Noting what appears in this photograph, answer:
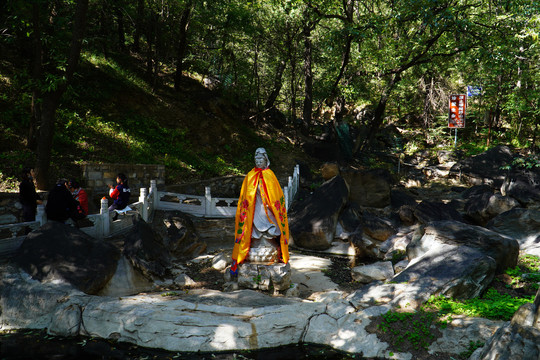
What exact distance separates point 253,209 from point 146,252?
2839 mm

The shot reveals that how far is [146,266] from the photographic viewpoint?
7879 mm

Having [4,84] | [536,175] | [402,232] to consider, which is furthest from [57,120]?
[536,175]

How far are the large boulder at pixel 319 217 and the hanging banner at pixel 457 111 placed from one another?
50.6ft

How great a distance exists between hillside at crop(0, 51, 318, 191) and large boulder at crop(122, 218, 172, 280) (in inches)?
224

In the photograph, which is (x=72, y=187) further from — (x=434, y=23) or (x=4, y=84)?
(x=434, y=23)

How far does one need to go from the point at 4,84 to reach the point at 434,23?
Answer: 16666 mm

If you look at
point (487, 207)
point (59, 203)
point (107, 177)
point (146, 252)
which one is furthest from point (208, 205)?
point (487, 207)

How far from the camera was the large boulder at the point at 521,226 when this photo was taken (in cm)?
930

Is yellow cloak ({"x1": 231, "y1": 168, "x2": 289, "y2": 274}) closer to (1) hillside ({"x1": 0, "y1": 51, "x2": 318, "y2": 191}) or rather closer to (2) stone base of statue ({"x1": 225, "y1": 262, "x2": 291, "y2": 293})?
(2) stone base of statue ({"x1": 225, "y1": 262, "x2": 291, "y2": 293})

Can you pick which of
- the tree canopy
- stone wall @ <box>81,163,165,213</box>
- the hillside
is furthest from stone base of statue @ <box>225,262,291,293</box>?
the hillside

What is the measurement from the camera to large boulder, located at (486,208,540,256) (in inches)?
366

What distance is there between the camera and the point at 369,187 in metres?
16.5

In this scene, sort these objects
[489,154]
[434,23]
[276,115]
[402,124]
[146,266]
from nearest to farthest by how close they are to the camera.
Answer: [146,266]
[434,23]
[489,154]
[276,115]
[402,124]

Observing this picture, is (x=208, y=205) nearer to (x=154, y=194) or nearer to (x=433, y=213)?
(x=154, y=194)
